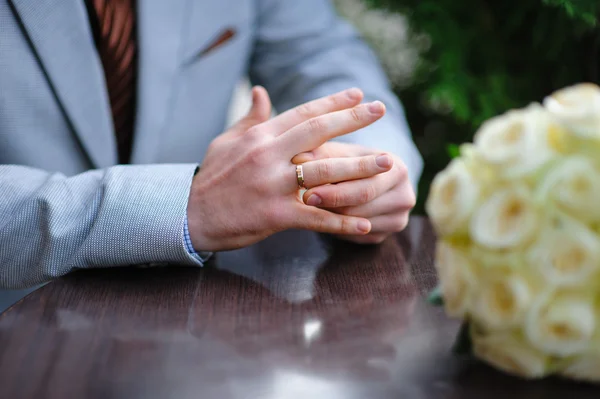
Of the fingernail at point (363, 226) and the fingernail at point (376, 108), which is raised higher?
the fingernail at point (376, 108)

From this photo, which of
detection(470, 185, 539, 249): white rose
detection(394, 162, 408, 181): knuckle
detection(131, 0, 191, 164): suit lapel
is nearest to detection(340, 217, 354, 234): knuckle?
detection(394, 162, 408, 181): knuckle

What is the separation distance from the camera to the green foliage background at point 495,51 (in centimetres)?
129

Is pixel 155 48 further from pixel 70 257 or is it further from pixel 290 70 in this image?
pixel 70 257

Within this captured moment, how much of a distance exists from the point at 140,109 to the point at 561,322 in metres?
0.95

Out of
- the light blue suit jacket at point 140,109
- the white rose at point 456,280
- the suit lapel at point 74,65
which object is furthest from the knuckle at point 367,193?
the suit lapel at point 74,65

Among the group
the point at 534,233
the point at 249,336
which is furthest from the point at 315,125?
the point at 534,233

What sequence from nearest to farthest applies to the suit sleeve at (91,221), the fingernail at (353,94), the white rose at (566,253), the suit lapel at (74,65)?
the white rose at (566,253)
the suit sleeve at (91,221)
the fingernail at (353,94)
the suit lapel at (74,65)

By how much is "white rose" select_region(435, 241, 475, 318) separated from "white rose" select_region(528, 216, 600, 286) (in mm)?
49

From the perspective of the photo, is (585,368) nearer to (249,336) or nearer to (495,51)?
(249,336)

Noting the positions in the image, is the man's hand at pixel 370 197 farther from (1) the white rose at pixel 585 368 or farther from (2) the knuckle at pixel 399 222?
(1) the white rose at pixel 585 368

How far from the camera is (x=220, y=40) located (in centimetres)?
128

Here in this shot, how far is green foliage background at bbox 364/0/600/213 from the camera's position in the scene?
1.29 metres

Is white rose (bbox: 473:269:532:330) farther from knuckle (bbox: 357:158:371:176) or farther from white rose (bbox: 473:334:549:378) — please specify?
knuckle (bbox: 357:158:371:176)

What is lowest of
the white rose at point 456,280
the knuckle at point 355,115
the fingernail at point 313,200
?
the fingernail at point 313,200
